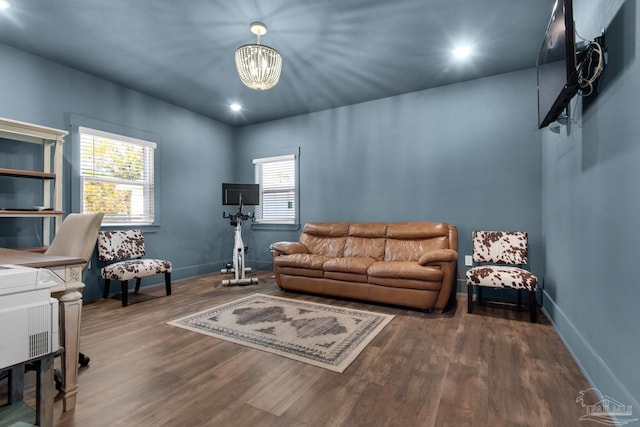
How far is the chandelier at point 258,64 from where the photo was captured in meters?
2.54

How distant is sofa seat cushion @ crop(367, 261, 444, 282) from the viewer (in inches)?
118

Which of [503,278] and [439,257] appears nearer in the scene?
[503,278]

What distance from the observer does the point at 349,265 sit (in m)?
3.50

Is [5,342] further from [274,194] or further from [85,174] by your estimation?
[274,194]

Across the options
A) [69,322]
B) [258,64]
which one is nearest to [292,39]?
[258,64]

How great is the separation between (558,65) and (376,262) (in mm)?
2422

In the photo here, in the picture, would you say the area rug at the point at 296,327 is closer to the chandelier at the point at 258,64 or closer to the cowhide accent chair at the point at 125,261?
the cowhide accent chair at the point at 125,261

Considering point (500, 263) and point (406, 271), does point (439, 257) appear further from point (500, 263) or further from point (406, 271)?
point (500, 263)

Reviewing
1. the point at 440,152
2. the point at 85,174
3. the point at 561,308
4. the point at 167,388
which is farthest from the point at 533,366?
the point at 85,174

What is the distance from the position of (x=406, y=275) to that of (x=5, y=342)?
2898mm

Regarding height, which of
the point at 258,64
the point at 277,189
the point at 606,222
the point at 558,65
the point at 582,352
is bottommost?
the point at 582,352

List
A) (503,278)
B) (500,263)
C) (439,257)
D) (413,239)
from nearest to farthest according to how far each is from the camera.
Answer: (503,278)
(439,257)
(500,263)
(413,239)

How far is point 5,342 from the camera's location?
1.11 m

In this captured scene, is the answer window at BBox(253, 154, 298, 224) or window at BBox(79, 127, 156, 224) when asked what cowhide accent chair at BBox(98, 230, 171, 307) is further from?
window at BBox(253, 154, 298, 224)
